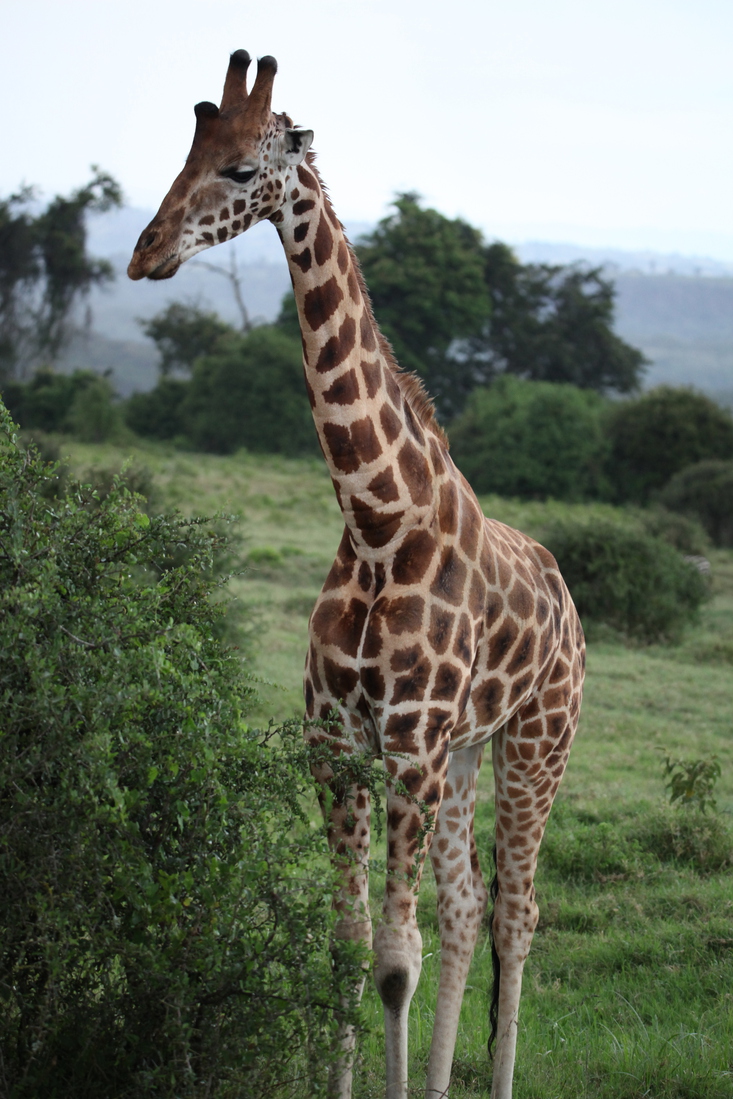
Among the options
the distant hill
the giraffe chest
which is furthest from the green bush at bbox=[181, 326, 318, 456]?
the distant hill

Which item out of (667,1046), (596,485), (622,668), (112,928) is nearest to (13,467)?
(112,928)

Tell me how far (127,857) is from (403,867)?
3.14 ft

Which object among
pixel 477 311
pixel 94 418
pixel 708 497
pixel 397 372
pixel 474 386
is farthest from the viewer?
pixel 474 386

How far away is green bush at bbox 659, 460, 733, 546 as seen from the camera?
2423 cm

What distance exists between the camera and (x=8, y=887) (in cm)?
265

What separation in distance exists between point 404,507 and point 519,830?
4.92 ft

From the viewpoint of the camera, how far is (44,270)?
4331 centimetres

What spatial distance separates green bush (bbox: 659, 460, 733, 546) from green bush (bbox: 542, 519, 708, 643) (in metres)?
9.47

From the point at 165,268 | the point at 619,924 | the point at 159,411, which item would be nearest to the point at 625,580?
the point at 619,924

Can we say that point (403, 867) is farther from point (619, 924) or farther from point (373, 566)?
point (619, 924)

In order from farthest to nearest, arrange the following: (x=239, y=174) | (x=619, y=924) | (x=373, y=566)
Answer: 1. (x=619, y=924)
2. (x=373, y=566)
3. (x=239, y=174)

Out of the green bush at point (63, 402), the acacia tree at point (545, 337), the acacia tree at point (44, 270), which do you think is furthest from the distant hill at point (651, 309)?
the green bush at point (63, 402)

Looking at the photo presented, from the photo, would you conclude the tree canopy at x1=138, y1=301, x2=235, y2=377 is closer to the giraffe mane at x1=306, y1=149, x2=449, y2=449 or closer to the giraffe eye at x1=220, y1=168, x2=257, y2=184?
the giraffe mane at x1=306, y1=149, x2=449, y2=449

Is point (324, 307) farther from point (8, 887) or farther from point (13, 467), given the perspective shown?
point (8, 887)
